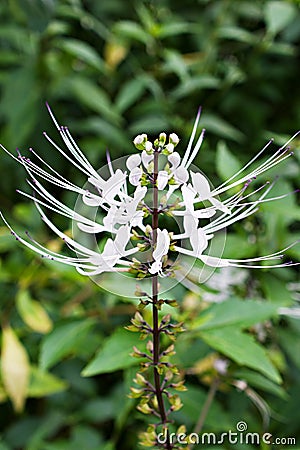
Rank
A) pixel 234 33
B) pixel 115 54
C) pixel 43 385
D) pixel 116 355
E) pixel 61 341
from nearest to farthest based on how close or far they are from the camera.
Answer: pixel 116 355 < pixel 61 341 < pixel 43 385 < pixel 234 33 < pixel 115 54

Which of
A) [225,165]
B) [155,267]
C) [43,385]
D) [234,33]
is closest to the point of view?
[155,267]

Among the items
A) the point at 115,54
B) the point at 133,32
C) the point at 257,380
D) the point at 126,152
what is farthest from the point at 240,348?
the point at 115,54

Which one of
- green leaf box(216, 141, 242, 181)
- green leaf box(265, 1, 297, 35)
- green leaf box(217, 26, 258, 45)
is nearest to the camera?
green leaf box(216, 141, 242, 181)

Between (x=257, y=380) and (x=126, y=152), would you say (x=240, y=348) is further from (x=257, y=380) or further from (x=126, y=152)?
(x=126, y=152)

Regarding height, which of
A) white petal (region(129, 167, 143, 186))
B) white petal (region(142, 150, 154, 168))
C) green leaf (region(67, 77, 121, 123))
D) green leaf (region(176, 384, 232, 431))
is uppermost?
A: green leaf (region(67, 77, 121, 123))

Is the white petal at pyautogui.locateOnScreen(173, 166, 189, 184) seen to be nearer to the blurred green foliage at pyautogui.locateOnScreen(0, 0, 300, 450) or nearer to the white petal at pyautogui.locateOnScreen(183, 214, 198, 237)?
the white petal at pyautogui.locateOnScreen(183, 214, 198, 237)

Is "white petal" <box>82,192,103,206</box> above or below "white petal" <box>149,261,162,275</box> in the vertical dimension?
above

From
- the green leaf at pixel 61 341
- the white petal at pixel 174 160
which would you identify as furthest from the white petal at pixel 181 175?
the green leaf at pixel 61 341

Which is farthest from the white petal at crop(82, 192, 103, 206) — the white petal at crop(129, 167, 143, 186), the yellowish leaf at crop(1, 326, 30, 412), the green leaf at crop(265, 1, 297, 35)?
the green leaf at crop(265, 1, 297, 35)
